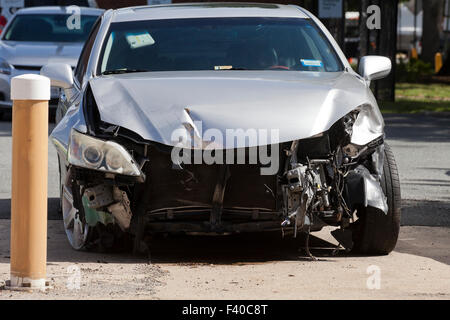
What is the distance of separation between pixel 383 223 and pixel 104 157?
1.71m

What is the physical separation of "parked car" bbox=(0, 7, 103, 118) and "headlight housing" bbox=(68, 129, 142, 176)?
8.70 metres

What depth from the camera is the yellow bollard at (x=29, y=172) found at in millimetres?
5090

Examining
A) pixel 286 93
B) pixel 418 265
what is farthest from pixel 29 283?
pixel 418 265

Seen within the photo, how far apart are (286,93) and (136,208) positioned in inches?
42.7

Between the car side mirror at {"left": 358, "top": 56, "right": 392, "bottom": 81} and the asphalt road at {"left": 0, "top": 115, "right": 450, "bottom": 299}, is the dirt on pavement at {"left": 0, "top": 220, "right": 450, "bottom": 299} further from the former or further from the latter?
the car side mirror at {"left": 358, "top": 56, "right": 392, "bottom": 81}

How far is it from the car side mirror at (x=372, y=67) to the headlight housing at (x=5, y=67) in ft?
29.3

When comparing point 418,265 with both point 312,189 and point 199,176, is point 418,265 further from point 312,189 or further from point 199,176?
point 199,176

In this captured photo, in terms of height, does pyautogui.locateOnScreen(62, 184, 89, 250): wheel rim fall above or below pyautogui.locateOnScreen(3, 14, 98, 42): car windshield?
below

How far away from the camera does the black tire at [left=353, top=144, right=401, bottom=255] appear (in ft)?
20.6

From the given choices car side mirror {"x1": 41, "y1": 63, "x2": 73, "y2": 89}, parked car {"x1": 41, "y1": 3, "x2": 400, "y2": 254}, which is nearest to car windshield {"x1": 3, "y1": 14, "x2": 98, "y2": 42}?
car side mirror {"x1": 41, "y1": 63, "x2": 73, "y2": 89}

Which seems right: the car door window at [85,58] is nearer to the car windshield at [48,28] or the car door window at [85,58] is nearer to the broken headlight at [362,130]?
the broken headlight at [362,130]

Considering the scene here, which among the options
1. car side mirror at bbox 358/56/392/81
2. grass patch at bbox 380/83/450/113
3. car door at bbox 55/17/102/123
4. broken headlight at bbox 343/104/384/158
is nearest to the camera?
broken headlight at bbox 343/104/384/158

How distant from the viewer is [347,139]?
19.6ft

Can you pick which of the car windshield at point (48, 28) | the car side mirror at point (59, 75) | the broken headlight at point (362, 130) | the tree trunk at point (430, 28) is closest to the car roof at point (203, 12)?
the car side mirror at point (59, 75)
